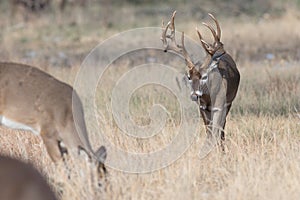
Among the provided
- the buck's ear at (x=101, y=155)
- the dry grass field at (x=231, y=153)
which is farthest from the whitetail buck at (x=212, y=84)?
the buck's ear at (x=101, y=155)

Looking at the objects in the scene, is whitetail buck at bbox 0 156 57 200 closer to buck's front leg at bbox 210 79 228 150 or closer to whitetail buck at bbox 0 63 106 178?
whitetail buck at bbox 0 63 106 178

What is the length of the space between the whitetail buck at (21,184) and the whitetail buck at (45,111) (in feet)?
7.31

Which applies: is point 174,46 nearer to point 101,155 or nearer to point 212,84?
point 212,84

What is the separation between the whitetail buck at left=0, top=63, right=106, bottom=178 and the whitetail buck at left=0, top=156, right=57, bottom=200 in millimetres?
2227

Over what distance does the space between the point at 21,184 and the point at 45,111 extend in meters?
2.61

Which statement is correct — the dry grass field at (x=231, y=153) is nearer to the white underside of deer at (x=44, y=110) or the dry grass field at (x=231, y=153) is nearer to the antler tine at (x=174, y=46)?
the white underside of deer at (x=44, y=110)

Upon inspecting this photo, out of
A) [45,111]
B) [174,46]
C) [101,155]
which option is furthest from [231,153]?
[174,46]

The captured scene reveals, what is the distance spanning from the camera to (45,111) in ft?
23.3

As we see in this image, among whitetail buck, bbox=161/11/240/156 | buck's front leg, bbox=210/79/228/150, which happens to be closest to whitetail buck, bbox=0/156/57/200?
buck's front leg, bbox=210/79/228/150

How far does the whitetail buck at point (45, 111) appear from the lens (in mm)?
6977

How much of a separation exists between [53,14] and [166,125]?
76.1 ft

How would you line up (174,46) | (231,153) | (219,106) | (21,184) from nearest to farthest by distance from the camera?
(21,184) → (231,153) → (219,106) → (174,46)

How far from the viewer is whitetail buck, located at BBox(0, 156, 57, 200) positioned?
14.6 ft

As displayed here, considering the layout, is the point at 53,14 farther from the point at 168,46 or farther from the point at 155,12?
the point at 168,46
